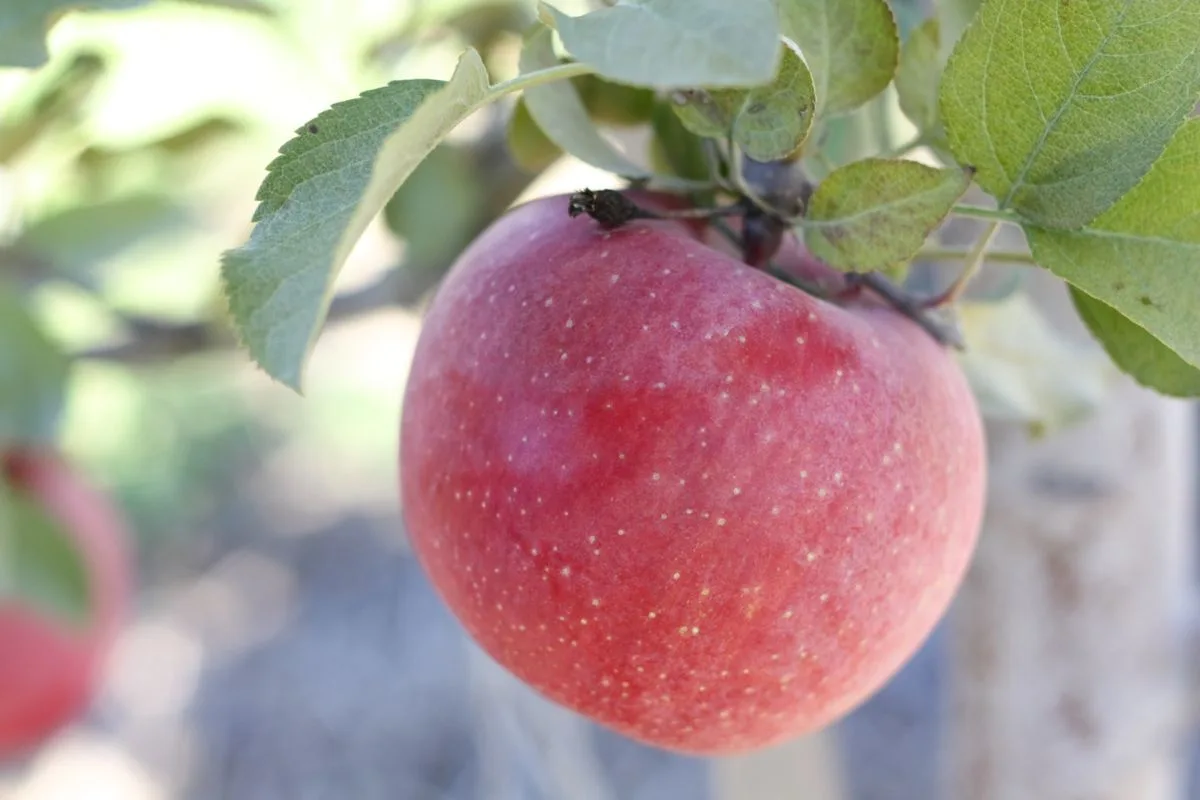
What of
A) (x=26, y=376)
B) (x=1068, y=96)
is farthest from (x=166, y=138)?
(x=1068, y=96)

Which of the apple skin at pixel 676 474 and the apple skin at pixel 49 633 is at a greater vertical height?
the apple skin at pixel 676 474

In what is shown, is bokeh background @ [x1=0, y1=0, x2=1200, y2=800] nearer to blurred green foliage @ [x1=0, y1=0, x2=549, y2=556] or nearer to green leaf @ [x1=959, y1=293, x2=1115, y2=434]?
blurred green foliage @ [x1=0, y1=0, x2=549, y2=556]

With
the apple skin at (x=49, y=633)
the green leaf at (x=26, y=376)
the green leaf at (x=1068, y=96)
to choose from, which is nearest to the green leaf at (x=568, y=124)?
the green leaf at (x=1068, y=96)

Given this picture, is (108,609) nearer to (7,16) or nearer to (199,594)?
(7,16)

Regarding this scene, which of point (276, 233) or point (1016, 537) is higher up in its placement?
point (276, 233)

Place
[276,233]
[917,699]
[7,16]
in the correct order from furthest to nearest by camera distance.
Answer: [917,699] → [7,16] → [276,233]

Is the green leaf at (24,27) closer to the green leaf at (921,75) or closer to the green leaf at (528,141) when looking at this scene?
the green leaf at (528,141)

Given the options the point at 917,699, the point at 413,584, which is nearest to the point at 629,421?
the point at 917,699
